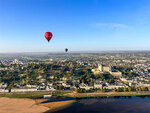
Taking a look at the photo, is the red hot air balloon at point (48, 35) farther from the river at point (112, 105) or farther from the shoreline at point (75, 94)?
the river at point (112, 105)

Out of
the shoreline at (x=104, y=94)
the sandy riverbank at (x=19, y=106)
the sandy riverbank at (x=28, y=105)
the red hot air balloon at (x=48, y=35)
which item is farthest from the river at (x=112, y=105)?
the red hot air balloon at (x=48, y=35)

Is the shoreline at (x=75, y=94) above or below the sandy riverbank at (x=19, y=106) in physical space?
above

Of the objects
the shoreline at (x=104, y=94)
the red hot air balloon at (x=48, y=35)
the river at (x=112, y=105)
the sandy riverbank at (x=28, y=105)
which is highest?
the red hot air balloon at (x=48, y=35)

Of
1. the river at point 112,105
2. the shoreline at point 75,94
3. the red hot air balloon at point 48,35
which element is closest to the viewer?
the river at point 112,105

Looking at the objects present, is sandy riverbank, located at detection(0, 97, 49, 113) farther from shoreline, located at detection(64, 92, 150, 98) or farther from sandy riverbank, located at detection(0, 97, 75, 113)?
shoreline, located at detection(64, 92, 150, 98)

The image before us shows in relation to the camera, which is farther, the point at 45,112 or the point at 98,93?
the point at 98,93

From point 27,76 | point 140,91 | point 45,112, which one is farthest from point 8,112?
point 140,91

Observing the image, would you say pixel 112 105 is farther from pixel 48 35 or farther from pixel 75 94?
pixel 48 35

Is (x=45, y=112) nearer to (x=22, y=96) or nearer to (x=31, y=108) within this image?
(x=31, y=108)

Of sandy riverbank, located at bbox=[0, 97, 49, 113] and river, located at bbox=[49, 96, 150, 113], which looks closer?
sandy riverbank, located at bbox=[0, 97, 49, 113]

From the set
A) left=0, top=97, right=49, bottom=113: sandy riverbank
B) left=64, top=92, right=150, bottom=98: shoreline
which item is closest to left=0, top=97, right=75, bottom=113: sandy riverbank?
left=0, top=97, right=49, bottom=113: sandy riverbank

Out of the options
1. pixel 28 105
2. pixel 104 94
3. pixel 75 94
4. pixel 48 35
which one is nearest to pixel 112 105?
pixel 104 94
